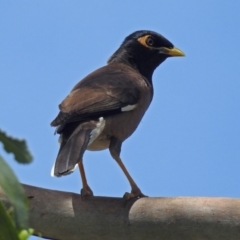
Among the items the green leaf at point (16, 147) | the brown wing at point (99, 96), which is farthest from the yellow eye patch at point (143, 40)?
the green leaf at point (16, 147)

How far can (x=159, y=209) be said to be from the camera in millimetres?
2639

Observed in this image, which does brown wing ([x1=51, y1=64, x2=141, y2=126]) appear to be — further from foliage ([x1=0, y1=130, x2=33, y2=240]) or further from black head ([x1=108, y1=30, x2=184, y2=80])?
foliage ([x1=0, y1=130, x2=33, y2=240])

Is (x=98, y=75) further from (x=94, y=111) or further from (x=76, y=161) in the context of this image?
(x=76, y=161)

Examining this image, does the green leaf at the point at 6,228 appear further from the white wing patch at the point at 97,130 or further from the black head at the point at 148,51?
the black head at the point at 148,51

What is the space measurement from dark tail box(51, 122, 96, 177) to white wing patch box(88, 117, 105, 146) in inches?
0.9

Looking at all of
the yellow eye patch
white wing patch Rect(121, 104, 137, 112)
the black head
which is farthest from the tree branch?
the yellow eye patch

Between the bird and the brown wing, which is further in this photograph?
the brown wing

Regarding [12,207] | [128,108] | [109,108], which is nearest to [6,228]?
[12,207]

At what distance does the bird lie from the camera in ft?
11.8

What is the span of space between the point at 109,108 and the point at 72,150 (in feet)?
2.70

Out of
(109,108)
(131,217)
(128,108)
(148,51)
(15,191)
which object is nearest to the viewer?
(15,191)

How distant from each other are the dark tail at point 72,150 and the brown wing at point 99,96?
103mm

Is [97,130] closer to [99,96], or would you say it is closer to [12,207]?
[99,96]

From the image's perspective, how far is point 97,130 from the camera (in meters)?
3.88
